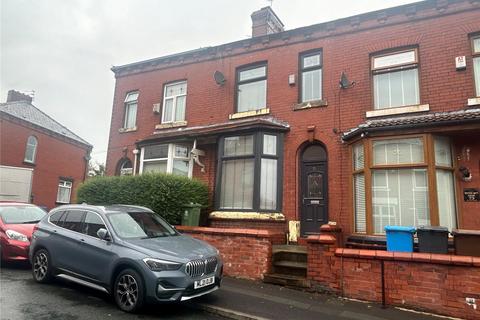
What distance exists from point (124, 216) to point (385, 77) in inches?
311

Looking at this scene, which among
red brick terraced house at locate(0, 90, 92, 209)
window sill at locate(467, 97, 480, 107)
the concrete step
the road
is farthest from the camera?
red brick terraced house at locate(0, 90, 92, 209)

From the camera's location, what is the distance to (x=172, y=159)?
1180 cm

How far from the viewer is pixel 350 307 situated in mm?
5945

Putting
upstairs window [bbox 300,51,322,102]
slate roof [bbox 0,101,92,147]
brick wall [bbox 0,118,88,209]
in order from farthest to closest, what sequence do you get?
slate roof [bbox 0,101,92,147]
brick wall [bbox 0,118,88,209]
upstairs window [bbox 300,51,322,102]

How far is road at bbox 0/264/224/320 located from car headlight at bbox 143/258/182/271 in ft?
2.34

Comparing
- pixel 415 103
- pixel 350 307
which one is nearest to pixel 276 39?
pixel 415 103

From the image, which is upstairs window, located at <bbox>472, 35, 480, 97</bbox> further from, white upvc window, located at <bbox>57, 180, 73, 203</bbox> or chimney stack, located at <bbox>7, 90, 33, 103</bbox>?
chimney stack, located at <bbox>7, 90, 33, 103</bbox>

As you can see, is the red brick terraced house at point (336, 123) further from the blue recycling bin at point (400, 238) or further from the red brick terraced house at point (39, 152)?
the red brick terraced house at point (39, 152)

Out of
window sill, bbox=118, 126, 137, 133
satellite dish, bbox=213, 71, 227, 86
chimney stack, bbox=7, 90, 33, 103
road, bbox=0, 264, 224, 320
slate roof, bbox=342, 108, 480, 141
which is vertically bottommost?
road, bbox=0, 264, 224, 320

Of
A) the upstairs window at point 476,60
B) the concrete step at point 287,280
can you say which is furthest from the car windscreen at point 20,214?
the upstairs window at point 476,60

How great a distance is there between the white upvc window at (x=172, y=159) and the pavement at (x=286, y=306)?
5775mm

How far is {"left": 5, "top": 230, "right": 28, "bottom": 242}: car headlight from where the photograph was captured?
26.7 feet

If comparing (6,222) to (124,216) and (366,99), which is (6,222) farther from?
(366,99)

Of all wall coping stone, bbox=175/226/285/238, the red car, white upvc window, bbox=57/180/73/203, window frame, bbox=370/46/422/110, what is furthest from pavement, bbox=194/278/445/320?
white upvc window, bbox=57/180/73/203
